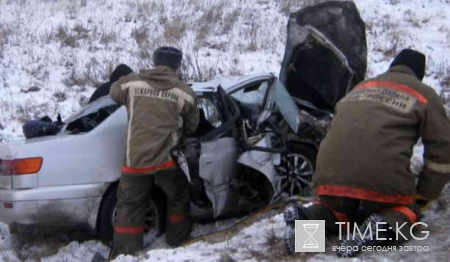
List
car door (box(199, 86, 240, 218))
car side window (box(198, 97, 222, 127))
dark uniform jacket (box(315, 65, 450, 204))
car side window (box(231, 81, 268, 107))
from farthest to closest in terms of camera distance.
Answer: car side window (box(231, 81, 268, 107)), car side window (box(198, 97, 222, 127)), car door (box(199, 86, 240, 218)), dark uniform jacket (box(315, 65, 450, 204))

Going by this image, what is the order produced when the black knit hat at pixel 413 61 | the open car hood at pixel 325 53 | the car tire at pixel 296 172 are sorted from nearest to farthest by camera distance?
the black knit hat at pixel 413 61 < the car tire at pixel 296 172 < the open car hood at pixel 325 53

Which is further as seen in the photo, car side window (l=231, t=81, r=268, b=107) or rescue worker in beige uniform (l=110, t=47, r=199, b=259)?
car side window (l=231, t=81, r=268, b=107)

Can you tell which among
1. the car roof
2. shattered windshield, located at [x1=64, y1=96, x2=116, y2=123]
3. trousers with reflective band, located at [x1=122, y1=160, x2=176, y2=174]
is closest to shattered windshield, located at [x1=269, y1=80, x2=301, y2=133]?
the car roof

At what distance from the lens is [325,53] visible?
22.6 feet

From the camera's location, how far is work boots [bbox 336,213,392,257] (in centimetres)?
401

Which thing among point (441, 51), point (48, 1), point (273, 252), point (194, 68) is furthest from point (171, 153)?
point (48, 1)

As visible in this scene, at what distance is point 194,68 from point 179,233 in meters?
5.55

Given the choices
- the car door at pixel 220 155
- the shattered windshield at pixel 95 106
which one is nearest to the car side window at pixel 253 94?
the car door at pixel 220 155

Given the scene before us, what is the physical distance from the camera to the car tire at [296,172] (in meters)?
6.12

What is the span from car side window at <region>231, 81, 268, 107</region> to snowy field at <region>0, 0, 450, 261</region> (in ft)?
5.62

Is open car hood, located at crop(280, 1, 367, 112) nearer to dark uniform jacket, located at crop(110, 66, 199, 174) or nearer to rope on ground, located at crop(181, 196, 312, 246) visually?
rope on ground, located at crop(181, 196, 312, 246)

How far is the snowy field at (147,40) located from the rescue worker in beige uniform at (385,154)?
6.73ft

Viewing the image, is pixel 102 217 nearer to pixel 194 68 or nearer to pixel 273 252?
pixel 273 252

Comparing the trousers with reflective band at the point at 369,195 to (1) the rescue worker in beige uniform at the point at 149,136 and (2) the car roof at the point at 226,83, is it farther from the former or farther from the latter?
(2) the car roof at the point at 226,83
